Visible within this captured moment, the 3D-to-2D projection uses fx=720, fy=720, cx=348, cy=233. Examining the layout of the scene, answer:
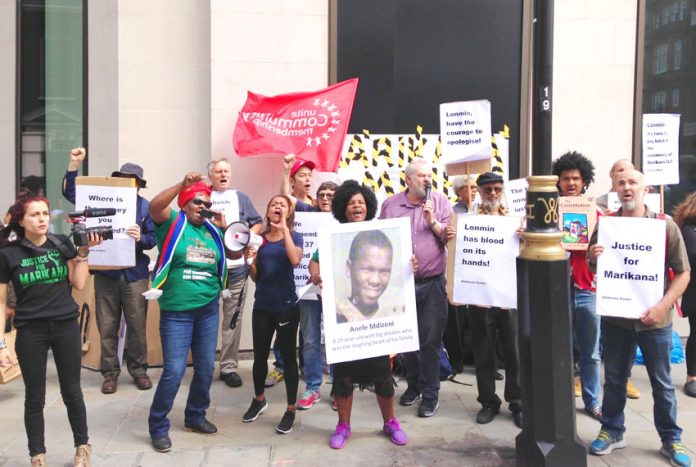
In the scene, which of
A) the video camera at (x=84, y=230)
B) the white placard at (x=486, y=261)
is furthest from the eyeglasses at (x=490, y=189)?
the video camera at (x=84, y=230)

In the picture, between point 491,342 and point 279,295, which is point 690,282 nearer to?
point 491,342

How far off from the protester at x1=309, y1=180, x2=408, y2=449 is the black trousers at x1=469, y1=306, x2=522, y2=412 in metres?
0.94

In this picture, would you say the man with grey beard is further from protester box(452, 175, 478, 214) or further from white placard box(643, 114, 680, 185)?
white placard box(643, 114, 680, 185)

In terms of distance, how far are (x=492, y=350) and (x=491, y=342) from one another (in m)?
0.07

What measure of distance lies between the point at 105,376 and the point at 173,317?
201cm

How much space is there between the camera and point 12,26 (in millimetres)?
9492

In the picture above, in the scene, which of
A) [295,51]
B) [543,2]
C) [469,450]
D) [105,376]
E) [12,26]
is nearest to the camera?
[543,2]

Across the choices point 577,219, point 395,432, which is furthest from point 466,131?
point 395,432

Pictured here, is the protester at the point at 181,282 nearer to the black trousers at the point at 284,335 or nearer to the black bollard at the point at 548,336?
the black trousers at the point at 284,335

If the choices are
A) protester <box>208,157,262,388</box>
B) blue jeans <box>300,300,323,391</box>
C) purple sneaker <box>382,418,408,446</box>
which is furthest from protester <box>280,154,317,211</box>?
purple sneaker <box>382,418,408,446</box>

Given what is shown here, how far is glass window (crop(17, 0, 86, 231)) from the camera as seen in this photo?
8938 mm

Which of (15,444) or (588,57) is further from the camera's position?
(588,57)

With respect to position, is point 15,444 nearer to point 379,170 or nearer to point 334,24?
point 379,170

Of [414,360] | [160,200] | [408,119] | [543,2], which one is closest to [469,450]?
[414,360]
